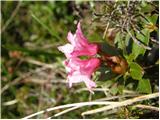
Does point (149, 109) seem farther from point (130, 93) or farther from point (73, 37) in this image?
point (73, 37)

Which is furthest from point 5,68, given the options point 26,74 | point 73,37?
point 73,37

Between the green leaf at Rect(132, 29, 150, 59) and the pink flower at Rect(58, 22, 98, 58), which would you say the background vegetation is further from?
the pink flower at Rect(58, 22, 98, 58)

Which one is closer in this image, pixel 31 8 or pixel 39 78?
pixel 39 78

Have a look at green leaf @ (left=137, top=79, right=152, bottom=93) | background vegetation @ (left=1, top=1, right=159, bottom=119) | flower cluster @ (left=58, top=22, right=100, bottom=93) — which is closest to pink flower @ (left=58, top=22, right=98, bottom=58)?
flower cluster @ (left=58, top=22, right=100, bottom=93)

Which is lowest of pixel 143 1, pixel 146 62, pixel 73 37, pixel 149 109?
pixel 149 109

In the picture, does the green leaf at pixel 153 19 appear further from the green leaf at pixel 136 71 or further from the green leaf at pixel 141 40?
the green leaf at pixel 136 71
